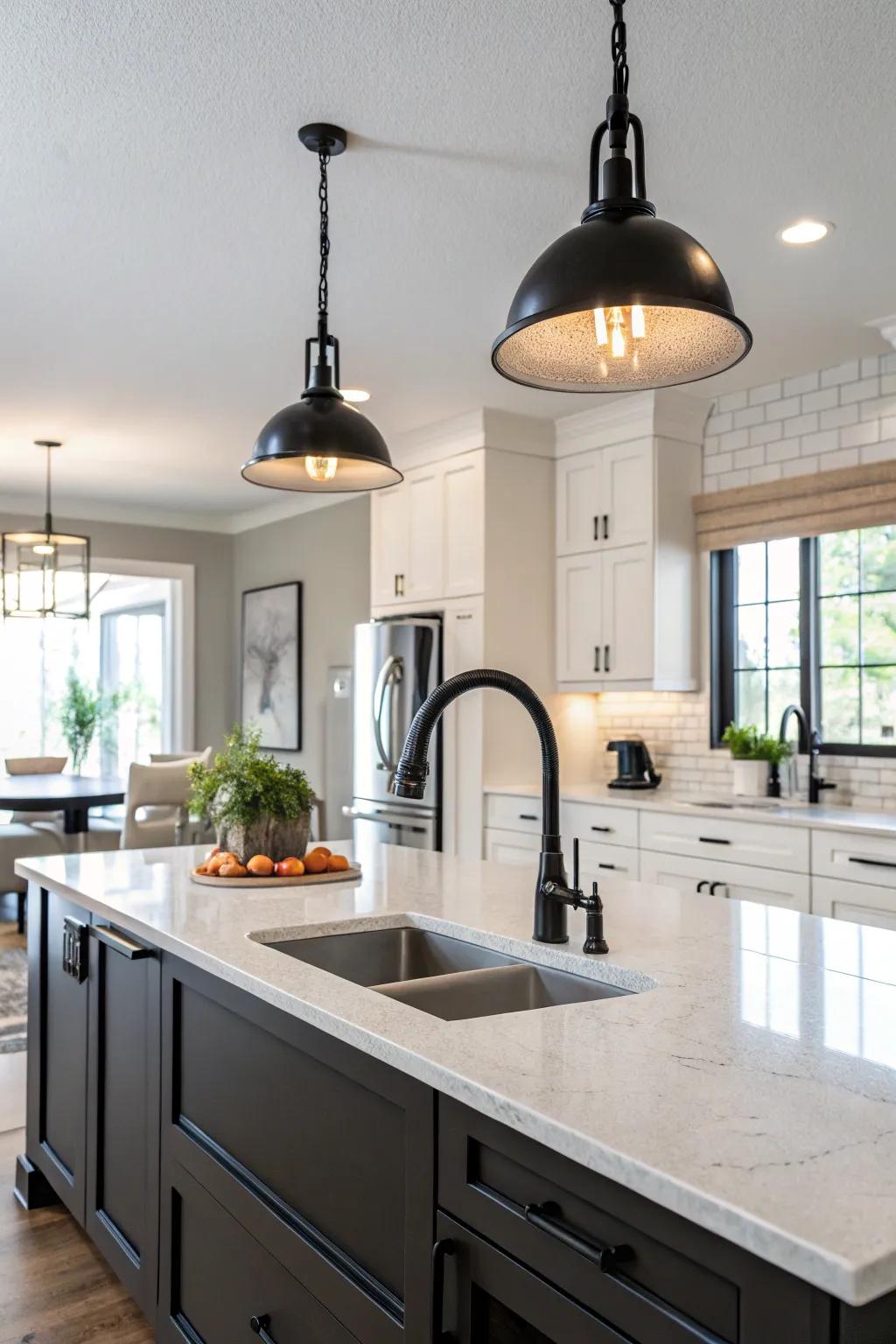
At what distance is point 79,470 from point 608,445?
3328 millimetres

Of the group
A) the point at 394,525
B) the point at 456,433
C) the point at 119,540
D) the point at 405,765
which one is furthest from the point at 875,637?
the point at 119,540

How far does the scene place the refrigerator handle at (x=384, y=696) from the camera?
5.38 meters

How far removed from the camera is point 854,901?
361cm

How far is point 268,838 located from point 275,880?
0.16m

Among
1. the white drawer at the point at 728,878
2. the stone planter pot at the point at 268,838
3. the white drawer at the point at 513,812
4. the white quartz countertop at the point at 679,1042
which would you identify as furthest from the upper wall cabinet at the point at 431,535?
the white quartz countertop at the point at 679,1042

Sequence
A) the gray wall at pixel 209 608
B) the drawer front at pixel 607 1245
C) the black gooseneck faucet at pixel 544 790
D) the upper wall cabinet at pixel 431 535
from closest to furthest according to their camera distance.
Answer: the drawer front at pixel 607 1245 → the black gooseneck faucet at pixel 544 790 → the upper wall cabinet at pixel 431 535 → the gray wall at pixel 209 608

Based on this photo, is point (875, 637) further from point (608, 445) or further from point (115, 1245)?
point (115, 1245)

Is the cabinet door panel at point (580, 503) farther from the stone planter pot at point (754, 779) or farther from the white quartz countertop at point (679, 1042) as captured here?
the white quartz countertop at point (679, 1042)

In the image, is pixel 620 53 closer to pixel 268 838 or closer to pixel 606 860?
pixel 268 838

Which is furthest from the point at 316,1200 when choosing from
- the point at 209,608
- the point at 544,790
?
the point at 209,608

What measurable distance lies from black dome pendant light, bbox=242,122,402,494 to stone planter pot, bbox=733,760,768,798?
7.79 feet

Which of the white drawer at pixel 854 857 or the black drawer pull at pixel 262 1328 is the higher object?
the white drawer at pixel 854 857

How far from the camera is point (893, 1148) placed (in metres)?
1.04

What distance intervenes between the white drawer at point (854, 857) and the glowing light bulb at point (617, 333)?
7.89 feet
